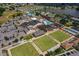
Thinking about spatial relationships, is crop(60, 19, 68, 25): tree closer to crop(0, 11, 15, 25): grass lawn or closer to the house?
the house

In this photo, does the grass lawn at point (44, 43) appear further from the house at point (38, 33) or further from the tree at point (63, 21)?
the tree at point (63, 21)

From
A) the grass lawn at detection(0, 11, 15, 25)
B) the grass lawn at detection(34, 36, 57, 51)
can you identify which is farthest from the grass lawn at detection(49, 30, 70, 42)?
the grass lawn at detection(0, 11, 15, 25)

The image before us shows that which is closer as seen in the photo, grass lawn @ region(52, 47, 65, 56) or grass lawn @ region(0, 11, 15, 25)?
grass lawn @ region(52, 47, 65, 56)

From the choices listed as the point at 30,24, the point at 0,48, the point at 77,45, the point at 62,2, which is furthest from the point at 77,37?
the point at 0,48

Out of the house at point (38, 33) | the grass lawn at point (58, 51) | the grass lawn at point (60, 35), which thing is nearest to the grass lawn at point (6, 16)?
the house at point (38, 33)

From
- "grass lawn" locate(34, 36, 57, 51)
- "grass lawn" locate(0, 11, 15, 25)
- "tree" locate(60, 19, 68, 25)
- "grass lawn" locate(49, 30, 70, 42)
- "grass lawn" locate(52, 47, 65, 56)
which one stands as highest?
"grass lawn" locate(0, 11, 15, 25)

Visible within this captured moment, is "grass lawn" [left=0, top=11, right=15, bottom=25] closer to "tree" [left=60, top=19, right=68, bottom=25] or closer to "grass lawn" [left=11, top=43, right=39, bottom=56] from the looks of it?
"grass lawn" [left=11, top=43, right=39, bottom=56]

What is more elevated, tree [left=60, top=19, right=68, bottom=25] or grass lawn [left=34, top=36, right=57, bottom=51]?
tree [left=60, top=19, right=68, bottom=25]
